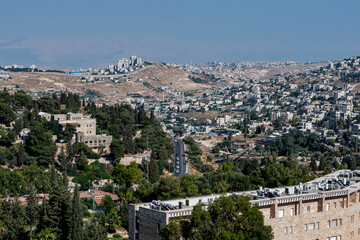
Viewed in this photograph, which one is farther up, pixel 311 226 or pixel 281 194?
pixel 281 194

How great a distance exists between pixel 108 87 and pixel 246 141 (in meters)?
100

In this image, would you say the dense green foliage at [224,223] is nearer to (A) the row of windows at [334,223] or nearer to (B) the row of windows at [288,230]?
(B) the row of windows at [288,230]

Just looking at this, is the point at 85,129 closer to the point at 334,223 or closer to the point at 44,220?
the point at 44,220

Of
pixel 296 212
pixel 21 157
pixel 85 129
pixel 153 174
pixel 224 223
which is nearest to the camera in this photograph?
pixel 224 223

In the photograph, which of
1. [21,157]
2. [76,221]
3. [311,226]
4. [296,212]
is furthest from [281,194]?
[21,157]

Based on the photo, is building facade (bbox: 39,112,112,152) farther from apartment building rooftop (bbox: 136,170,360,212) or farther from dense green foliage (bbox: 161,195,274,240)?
dense green foliage (bbox: 161,195,274,240)

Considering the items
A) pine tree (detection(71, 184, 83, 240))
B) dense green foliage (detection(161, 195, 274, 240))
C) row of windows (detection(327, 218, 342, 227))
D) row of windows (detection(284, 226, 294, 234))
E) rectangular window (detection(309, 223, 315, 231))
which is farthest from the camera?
pine tree (detection(71, 184, 83, 240))

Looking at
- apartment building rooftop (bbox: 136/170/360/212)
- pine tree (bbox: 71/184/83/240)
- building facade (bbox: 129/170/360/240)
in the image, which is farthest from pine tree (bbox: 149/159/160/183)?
building facade (bbox: 129/170/360/240)

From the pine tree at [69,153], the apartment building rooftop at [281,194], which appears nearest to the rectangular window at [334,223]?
the apartment building rooftop at [281,194]

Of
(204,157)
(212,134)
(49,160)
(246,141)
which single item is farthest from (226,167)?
(212,134)

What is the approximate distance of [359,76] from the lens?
548 ft

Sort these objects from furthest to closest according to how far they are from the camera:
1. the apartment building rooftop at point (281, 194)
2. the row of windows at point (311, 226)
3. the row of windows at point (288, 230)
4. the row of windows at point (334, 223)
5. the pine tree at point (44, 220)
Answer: the pine tree at point (44, 220) < the row of windows at point (334, 223) < the row of windows at point (311, 226) < the row of windows at point (288, 230) < the apartment building rooftop at point (281, 194)

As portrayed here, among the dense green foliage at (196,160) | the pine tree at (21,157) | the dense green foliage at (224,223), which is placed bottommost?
the dense green foliage at (196,160)

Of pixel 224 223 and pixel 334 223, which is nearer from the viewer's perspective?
pixel 224 223
